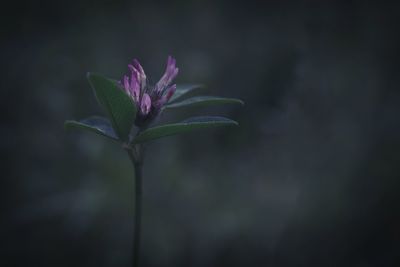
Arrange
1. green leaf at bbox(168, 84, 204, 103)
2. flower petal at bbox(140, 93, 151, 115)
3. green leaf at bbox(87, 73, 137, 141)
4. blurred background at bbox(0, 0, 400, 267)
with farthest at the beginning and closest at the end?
blurred background at bbox(0, 0, 400, 267)
green leaf at bbox(168, 84, 204, 103)
flower petal at bbox(140, 93, 151, 115)
green leaf at bbox(87, 73, 137, 141)

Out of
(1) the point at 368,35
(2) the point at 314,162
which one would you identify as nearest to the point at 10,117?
(2) the point at 314,162

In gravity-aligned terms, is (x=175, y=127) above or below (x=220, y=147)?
above

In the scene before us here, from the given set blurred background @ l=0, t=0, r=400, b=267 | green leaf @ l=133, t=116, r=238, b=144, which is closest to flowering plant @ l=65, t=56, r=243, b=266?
green leaf @ l=133, t=116, r=238, b=144

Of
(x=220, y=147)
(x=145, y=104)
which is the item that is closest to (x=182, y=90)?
(x=145, y=104)

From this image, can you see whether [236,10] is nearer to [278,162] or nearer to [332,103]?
[332,103]

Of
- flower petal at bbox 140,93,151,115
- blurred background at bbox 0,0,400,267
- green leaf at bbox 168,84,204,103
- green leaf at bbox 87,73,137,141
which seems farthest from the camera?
blurred background at bbox 0,0,400,267

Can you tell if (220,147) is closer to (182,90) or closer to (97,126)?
(182,90)

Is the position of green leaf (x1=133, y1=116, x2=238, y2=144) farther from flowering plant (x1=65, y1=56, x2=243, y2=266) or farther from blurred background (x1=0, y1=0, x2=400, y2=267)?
blurred background (x1=0, y1=0, x2=400, y2=267)
